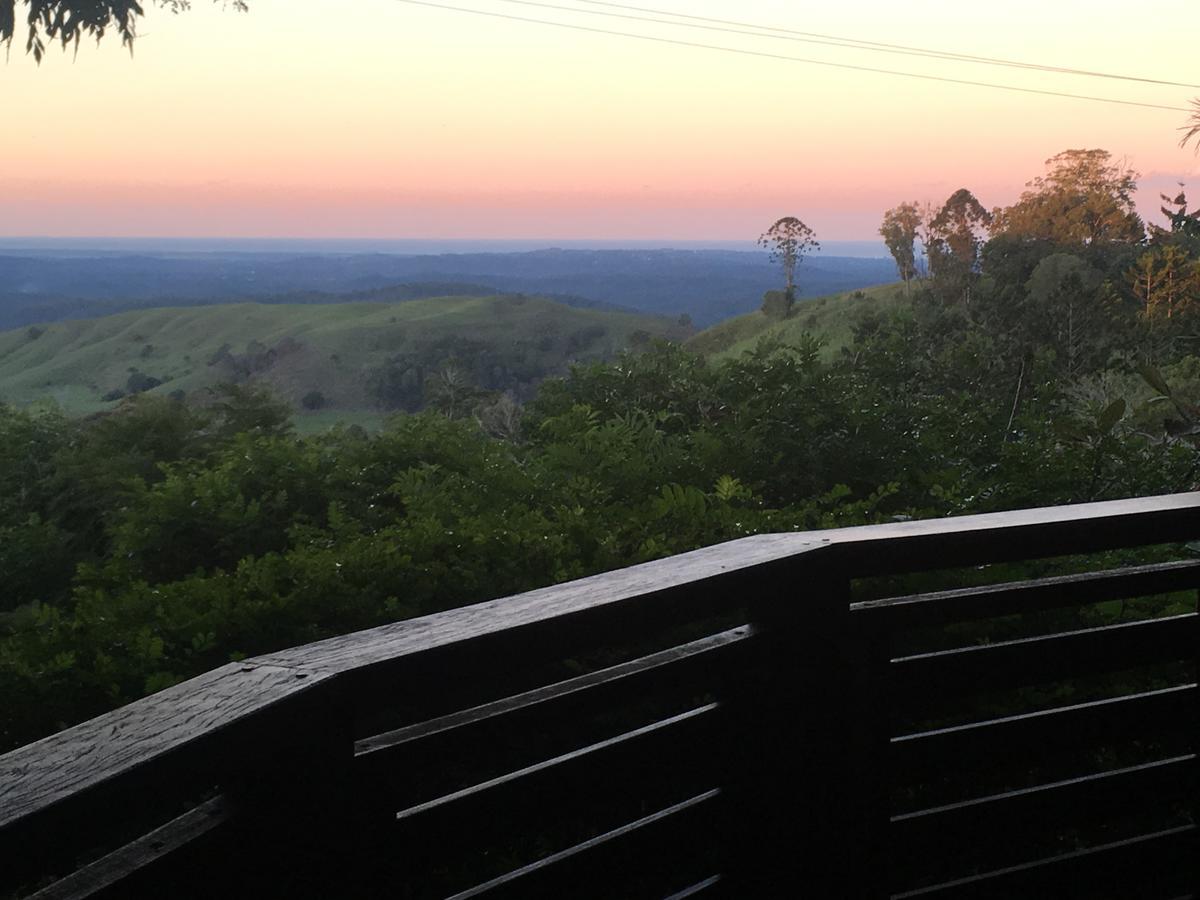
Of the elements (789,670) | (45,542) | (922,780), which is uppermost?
(789,670)

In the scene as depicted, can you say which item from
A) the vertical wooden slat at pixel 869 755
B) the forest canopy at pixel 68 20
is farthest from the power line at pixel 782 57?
the vertical wooden slat at pixel 869 755

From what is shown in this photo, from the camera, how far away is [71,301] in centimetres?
2325

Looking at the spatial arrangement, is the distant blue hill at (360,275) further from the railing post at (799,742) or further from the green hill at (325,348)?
the railing post at (799,742)

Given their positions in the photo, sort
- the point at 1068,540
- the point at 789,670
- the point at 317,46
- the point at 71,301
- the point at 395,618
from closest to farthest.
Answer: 1. the point at 789,670
2. the point at 1068,540
3. the point at 395,618
4. the point at 317,46
5. the point at 71,301

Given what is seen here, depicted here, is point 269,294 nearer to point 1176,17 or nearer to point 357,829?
point 1176,17

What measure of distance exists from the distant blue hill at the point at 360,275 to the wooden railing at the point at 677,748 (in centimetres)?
2052

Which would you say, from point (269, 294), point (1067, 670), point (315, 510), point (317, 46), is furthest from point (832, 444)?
point (269, 294)

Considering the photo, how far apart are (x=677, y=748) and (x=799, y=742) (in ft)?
0.64

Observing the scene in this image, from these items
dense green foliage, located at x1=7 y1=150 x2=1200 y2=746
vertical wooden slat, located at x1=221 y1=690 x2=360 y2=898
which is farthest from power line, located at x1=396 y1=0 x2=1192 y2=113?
vertical wooden slat, located at x1=221 y1=690 x2=360 y2=898

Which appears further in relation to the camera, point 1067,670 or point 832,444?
point 832,444

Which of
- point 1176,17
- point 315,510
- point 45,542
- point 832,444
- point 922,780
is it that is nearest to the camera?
point 922,780

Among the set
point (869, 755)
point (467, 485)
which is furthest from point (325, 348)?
point (869, 755)

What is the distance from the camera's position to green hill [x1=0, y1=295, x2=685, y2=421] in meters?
30.5

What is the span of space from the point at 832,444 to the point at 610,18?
39.6 feet
